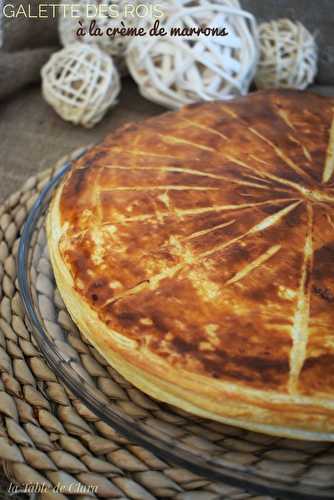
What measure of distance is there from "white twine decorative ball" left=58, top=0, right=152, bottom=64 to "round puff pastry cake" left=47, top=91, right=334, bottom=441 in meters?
0.81

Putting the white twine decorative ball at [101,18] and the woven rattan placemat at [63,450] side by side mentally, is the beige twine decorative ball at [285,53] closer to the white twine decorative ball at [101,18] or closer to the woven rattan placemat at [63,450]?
the white twine decorative ball at [101,18]

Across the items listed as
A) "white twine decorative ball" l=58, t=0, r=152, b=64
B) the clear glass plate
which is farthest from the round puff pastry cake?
"white twine decorative ball" l=58, t=0, r=152, b=64

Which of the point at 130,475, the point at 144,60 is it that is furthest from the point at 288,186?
the point at 144,60

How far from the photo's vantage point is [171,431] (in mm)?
1157

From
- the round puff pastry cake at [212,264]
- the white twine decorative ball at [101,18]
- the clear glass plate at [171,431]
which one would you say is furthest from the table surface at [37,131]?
the clear glass plate at [171,431]

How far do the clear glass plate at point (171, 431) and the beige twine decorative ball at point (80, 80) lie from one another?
2.90 ft

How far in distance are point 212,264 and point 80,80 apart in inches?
45.0

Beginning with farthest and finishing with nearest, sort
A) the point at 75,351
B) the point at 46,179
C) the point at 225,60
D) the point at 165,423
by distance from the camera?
the point at 225,60, the point at 46,179, the point at 75,351, the point at 165,423

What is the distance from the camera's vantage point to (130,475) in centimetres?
119

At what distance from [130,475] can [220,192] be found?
2.09 feet

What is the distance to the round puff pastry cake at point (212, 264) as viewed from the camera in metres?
1.09

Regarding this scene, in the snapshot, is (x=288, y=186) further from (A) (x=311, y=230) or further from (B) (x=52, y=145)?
(B) (x=52, y=145)

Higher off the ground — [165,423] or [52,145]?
[52,145]

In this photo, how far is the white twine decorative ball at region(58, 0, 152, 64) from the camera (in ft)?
7.28
